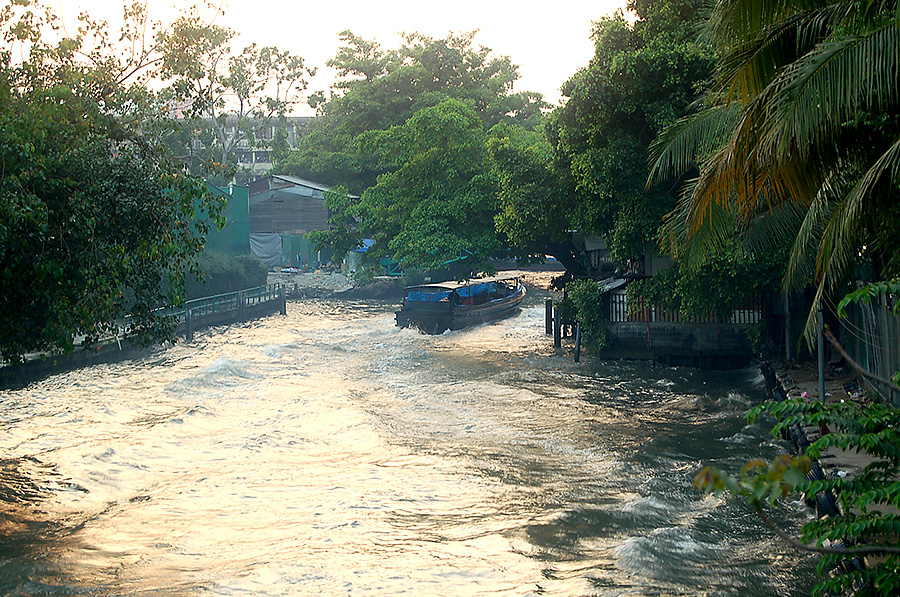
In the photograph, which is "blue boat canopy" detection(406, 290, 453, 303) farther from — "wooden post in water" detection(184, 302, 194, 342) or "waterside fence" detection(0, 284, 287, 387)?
"wooden post in water" detection(184, 302, 194, 342)

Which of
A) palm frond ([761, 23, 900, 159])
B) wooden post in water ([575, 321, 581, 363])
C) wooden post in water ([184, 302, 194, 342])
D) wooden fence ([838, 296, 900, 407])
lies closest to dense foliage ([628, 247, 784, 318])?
wooden post in water ([575, 321, 581, 363])

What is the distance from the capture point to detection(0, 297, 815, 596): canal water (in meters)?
9.36

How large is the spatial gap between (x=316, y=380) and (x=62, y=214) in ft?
41.9

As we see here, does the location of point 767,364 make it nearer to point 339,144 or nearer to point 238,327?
point 238,327

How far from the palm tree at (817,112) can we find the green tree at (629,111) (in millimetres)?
10372

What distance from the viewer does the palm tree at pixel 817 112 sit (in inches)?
246

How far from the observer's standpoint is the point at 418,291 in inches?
1220

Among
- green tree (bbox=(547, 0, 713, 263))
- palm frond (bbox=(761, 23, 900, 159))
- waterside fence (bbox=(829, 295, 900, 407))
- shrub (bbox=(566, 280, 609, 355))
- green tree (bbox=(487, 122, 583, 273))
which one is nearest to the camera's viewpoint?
palm frond (bbox=(761, 23, 900, 159))

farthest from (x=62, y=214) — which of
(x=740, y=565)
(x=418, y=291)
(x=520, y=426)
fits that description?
(x=418, y=291)

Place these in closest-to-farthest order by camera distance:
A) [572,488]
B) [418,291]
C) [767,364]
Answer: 1. [572,488]
2. [767,364]
3. [418,291]

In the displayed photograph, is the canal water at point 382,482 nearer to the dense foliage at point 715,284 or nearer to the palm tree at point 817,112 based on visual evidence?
the dense foliage at point 715,284

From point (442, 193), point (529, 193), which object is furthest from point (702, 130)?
point (442, 193)

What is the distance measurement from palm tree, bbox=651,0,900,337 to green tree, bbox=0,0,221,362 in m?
6.15

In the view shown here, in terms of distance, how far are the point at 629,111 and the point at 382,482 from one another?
35.8 ft
